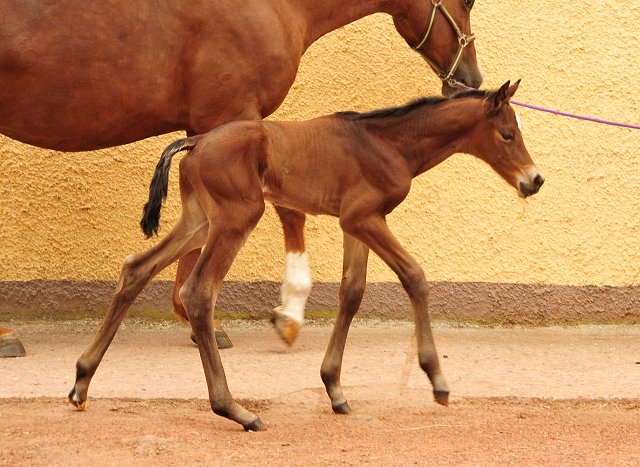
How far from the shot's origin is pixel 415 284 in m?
3.45

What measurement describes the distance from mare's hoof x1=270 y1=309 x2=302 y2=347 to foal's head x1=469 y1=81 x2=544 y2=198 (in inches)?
61.1

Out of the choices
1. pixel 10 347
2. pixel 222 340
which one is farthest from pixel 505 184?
pixel 10 347

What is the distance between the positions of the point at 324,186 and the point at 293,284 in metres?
1.30

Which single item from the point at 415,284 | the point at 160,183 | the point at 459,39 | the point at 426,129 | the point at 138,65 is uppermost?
the point at 459,39

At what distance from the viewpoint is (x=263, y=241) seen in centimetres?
607

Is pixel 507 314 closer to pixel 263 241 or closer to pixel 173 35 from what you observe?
pixel 263 241

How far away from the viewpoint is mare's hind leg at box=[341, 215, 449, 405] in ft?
11.3

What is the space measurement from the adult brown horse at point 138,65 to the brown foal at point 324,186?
0.97 metres

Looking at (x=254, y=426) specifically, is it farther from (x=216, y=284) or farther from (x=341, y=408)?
(x=216, y=284)

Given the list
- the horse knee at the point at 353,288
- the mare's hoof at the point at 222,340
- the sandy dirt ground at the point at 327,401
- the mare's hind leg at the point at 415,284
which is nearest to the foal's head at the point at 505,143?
the mare's hind leg at the point at 415,284

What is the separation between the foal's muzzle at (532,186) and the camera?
3.67 m

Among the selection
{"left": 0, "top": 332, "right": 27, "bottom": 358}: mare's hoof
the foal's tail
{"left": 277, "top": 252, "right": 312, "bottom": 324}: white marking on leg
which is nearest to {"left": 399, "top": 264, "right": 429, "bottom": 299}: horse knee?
the foal's tail

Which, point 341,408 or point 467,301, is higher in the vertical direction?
point 341,408

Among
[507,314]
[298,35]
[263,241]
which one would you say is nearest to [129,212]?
[263,241]
